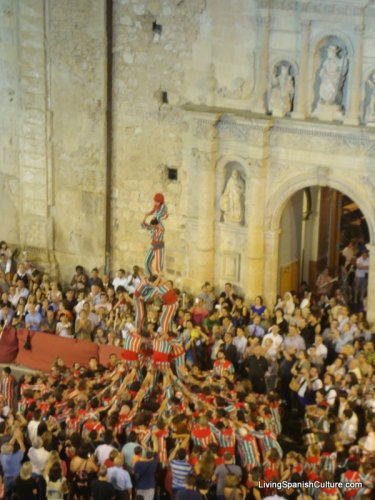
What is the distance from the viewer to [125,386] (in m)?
22.1

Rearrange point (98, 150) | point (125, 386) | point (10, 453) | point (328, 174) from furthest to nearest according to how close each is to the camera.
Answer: point (98, 150) < point (328, 174) < point (125, 386) < point (10, 453)

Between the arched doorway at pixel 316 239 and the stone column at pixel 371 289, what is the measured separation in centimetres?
177

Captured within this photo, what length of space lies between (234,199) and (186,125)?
1891mm

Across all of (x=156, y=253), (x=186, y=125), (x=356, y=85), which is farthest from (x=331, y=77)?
(x=156, y=253)

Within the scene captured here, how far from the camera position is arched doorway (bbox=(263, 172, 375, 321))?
84.1ft

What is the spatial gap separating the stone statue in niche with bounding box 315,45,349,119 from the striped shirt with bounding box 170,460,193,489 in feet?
28.3

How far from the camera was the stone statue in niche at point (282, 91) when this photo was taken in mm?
25734

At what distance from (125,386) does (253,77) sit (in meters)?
7.47

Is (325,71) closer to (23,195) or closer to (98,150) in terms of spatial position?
(98,150)

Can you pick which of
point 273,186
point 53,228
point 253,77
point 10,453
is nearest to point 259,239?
point 273,186

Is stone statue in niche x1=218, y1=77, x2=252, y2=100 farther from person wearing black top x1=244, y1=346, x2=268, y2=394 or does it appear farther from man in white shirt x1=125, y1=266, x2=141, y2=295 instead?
person wearing black top x1=244, y1=346, x2=268, y2=394

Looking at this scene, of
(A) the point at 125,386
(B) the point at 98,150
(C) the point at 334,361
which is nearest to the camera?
(A) the point at 125,386

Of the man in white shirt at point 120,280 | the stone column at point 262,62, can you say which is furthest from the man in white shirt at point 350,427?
the man in white shirt at point 120,280

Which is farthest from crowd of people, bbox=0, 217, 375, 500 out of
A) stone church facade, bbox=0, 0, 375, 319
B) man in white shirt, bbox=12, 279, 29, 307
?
stone church facade, bbox=0, 0, 375, 319
